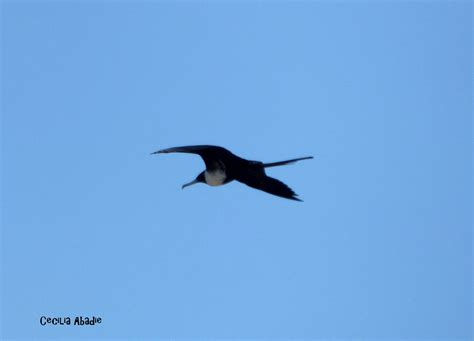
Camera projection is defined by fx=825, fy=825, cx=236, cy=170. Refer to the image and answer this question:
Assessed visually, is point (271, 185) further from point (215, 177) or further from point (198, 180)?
point (198, 180)

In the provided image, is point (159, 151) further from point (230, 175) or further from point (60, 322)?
point (60, 322)

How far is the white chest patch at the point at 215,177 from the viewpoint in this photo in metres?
7.07

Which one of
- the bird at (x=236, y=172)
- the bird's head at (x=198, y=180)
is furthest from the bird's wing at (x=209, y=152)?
the bird's head at (x=198, y=180)

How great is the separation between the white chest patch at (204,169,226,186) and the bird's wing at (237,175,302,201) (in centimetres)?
15

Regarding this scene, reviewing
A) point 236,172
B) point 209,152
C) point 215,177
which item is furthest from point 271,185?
point 209,152

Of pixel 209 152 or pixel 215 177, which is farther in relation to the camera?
pixel 215 177

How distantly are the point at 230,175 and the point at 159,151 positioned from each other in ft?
3.16

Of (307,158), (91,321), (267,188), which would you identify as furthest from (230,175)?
(91,321)

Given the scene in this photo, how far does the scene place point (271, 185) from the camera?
7086mm

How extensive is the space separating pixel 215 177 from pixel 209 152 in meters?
0.35

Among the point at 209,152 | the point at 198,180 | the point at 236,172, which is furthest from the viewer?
the point at 198,180

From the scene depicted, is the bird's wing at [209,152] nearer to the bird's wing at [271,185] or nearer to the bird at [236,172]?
the bird at [236,172]

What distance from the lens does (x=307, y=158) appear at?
21.0 feet

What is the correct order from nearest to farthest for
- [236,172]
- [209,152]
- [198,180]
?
1. [209,152]
2. [236,172]
3. [198,180]
